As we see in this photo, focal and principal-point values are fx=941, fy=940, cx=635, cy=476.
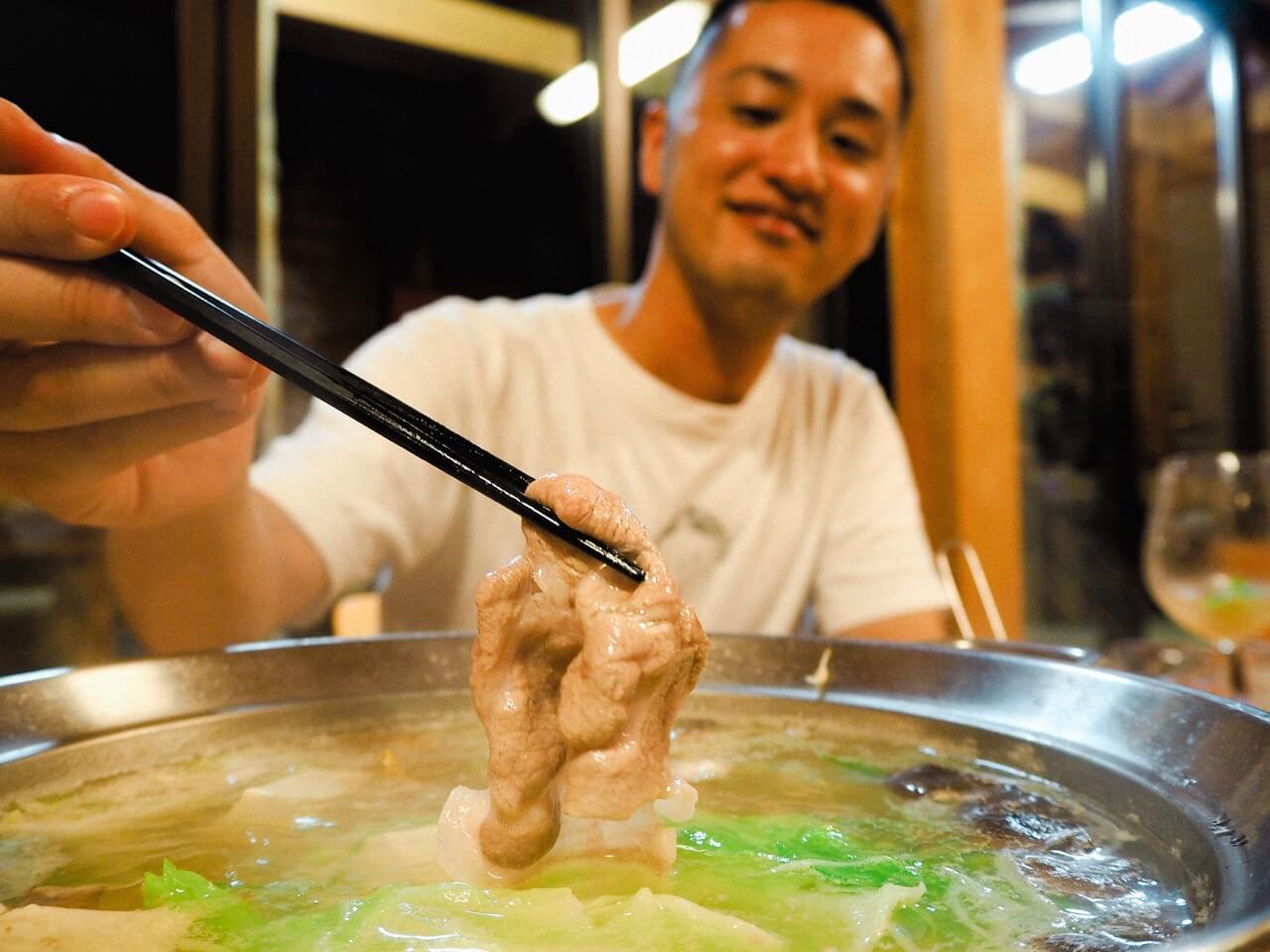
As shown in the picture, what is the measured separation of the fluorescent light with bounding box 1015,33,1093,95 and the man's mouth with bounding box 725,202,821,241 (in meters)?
4.44

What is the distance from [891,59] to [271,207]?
7.33 feet

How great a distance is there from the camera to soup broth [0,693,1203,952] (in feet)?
2.25

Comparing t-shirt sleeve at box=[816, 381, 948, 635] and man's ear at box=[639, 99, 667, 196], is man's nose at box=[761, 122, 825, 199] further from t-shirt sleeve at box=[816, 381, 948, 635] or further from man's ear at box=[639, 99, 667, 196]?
t-shirt sleeve at box=[816, 381, 948, 635]

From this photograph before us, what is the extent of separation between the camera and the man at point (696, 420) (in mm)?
2057

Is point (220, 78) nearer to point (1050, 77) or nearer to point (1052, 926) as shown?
point (1052, 926)

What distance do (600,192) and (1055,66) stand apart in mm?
3696

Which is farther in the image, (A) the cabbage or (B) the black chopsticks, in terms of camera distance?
(B) the black chopsticks

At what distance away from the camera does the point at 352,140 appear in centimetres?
399

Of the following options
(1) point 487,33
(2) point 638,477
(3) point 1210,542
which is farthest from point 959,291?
(1) point 487,33

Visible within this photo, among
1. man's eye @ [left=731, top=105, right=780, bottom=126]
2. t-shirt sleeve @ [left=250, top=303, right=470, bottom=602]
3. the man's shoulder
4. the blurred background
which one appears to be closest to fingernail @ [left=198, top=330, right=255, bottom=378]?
t-shirt sleeve @ [left=250, top=303, right=470, bottom=602]

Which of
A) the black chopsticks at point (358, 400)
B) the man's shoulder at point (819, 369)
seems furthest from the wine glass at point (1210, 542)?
the black chopsticks at point (358, 400)

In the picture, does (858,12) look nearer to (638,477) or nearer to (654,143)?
(654,143)

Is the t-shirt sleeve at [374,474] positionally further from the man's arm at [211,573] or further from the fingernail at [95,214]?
the fingernail at [95,214]

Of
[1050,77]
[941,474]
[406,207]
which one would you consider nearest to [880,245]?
[941,474]
